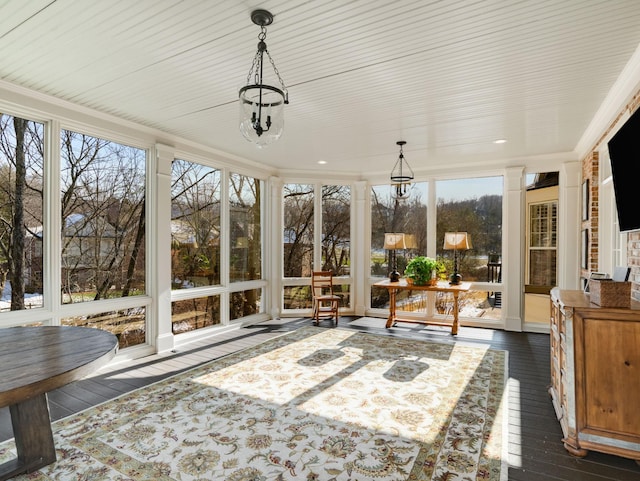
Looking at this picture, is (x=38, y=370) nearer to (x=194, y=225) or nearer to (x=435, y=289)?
(x=194, y=225)

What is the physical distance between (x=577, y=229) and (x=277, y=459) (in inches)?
205

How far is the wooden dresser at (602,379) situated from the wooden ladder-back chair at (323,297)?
403 cm

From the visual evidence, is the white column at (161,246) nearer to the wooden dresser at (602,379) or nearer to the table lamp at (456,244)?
the table lamp at (456,244)

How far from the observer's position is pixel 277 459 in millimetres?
2301

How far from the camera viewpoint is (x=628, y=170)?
8.89 ft

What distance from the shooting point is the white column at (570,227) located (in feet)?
17.4

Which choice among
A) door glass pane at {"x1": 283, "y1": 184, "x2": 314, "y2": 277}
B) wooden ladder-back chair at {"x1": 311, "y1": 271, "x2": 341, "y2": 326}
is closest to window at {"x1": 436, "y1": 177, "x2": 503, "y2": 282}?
wooden ladder-back chair at {"x1": 311, "y1": 271, "x2": 341, "y2": 326}

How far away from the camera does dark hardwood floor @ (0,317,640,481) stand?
7.37ft

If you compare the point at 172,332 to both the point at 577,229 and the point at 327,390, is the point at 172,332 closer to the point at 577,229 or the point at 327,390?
the point at 327,390

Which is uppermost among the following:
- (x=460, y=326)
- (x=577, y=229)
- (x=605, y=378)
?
(x=577, y=229)

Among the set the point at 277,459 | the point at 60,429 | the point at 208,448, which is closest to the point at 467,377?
the point at 277,459

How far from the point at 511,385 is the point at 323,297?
331cm

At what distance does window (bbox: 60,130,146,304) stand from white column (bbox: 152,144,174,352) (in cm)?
13

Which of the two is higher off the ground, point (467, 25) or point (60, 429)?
point (467, 25)
